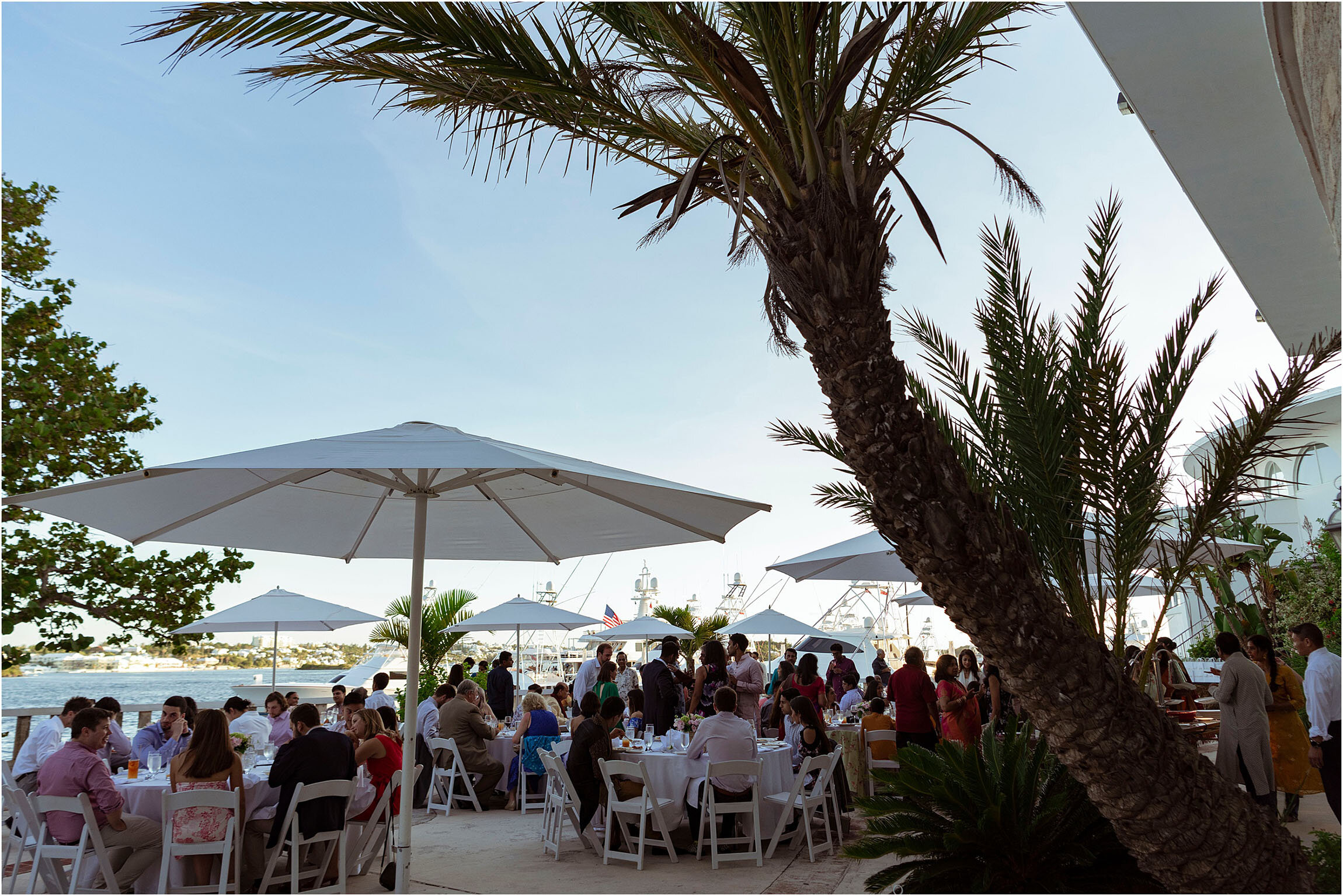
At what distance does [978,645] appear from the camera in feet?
14.3

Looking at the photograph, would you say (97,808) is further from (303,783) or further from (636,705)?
(636,705)

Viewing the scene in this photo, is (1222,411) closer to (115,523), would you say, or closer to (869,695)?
(115,523)

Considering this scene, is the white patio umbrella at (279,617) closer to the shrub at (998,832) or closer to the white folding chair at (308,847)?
the white folding chair at (308,847)

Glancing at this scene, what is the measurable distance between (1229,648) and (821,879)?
3879mm

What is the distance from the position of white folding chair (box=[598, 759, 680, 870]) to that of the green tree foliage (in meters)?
7.86

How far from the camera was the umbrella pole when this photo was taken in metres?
5.18

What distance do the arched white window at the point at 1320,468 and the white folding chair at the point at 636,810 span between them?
848 inches

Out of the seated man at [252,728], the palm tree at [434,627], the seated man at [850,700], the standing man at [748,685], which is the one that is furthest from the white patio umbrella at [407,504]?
the palm tree at [434,627]

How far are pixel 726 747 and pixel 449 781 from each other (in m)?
4.18

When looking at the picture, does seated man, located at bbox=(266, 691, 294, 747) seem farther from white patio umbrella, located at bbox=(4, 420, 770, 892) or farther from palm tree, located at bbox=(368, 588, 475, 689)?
palm tree, located at bbox=(368, 588, 475, 689)

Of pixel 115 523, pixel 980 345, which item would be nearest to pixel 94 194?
pixel 115 523

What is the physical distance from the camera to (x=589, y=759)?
7.56m

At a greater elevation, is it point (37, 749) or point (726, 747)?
point (37, 749)

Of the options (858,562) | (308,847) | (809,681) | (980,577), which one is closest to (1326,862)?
(980,577)
